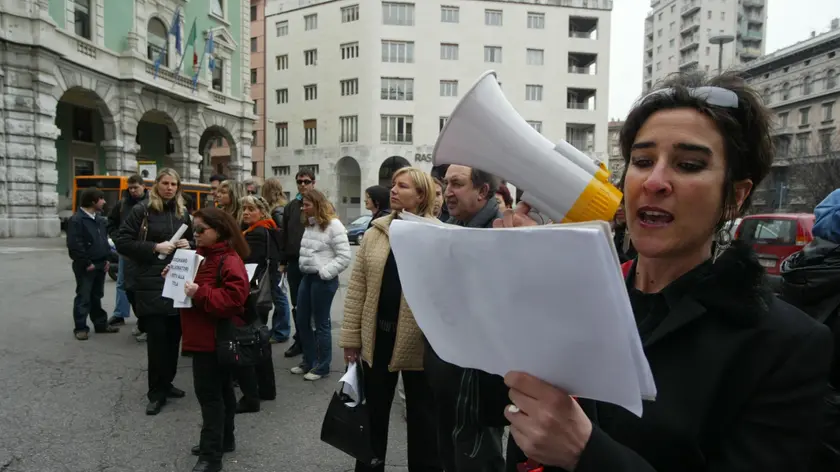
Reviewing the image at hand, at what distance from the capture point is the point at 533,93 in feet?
124

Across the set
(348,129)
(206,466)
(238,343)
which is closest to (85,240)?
(238,343)

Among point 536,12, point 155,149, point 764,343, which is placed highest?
point 536,12

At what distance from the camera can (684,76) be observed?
1.23m

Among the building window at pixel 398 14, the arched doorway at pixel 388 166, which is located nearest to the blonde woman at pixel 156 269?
the arched doorway at pixel 388 166

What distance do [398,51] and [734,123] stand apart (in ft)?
125

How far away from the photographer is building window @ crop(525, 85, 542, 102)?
124ft

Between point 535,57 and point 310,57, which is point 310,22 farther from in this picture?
point 535,57

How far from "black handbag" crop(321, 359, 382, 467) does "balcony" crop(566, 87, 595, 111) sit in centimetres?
3877

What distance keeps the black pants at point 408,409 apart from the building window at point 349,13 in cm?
3811

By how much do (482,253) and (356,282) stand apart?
8.14 ft

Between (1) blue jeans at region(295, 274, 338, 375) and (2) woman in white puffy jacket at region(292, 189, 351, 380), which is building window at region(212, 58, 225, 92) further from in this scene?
(1) blue jeans at region(295, 274, 338, 375)

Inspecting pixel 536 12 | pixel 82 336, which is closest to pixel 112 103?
pixel 82 336

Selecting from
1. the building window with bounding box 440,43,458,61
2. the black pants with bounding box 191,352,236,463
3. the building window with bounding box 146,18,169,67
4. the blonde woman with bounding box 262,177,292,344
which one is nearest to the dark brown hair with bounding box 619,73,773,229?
the black pants with bounding box 191,352,236,463

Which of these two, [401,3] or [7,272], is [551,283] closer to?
[7,272]
